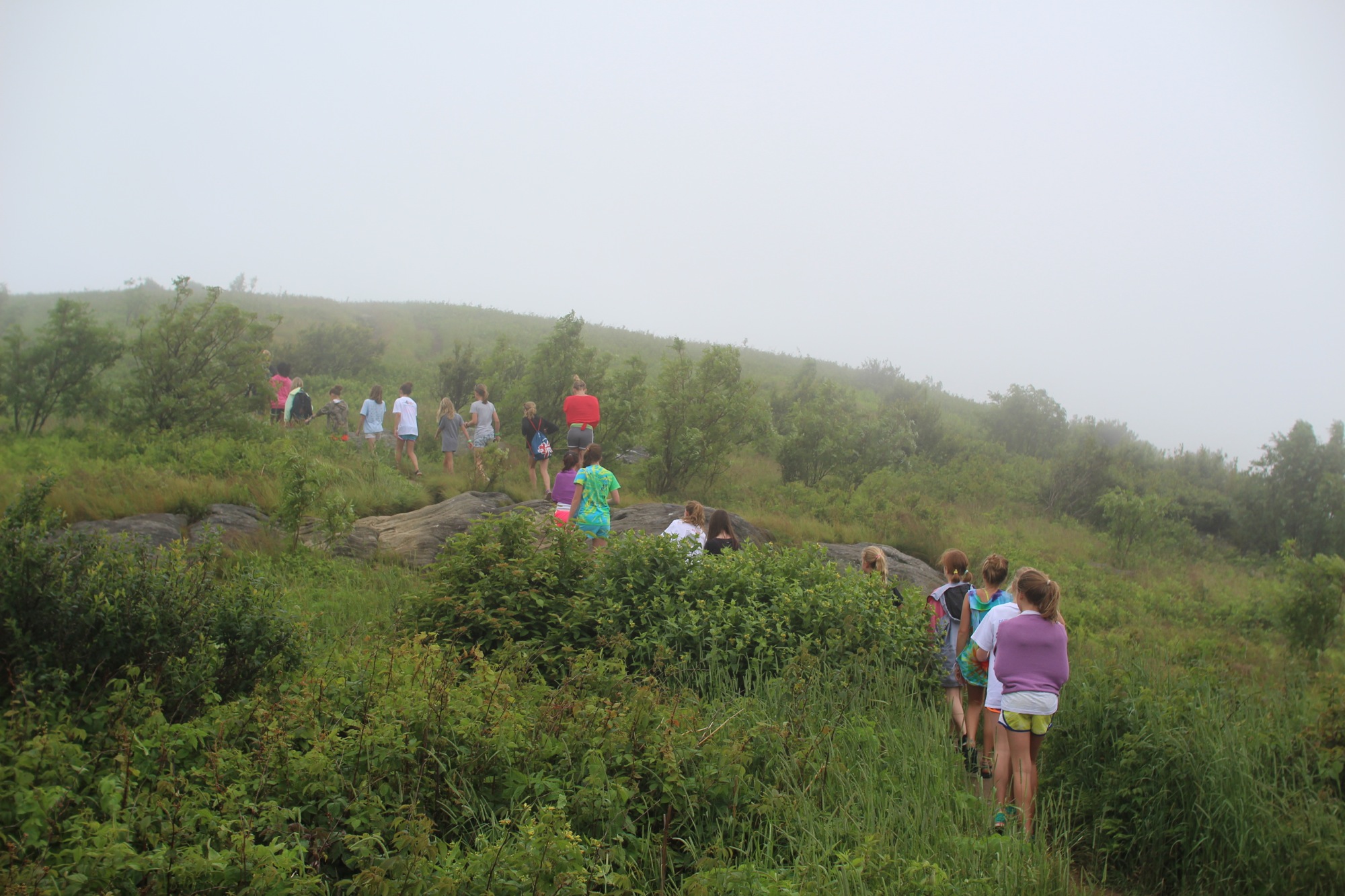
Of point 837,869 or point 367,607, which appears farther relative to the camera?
point 367,607

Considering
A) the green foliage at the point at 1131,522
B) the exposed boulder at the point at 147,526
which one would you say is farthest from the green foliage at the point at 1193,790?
the green foliage at the point at 1131,522

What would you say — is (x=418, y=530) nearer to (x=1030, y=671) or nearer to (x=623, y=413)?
(x=623, y=413)

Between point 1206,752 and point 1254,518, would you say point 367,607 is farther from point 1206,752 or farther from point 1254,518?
point 1254,518

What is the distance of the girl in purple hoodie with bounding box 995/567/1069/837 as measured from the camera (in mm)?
4941

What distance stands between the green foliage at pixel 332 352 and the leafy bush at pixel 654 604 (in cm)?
2015

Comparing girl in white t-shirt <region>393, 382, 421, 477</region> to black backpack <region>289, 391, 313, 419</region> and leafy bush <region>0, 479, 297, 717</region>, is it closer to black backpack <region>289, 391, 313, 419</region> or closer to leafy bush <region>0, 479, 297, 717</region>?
black backpack <region>289, 391, 313, 419</region>

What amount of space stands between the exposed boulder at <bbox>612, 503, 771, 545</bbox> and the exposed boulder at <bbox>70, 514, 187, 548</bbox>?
560 centimetres

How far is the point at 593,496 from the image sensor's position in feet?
29.6

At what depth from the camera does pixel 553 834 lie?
287 cm

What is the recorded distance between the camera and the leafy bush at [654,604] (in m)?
6.00

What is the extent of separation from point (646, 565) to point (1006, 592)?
2977mm

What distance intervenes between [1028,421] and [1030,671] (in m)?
30.6

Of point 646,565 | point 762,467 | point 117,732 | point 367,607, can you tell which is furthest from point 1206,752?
point 762,467

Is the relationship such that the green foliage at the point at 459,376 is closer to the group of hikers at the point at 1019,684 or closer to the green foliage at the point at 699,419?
the green foliage at the point at 699,419
